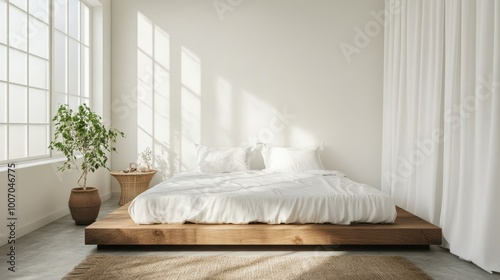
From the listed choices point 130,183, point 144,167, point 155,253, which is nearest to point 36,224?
point 130,183

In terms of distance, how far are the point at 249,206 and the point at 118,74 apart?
3.44 m

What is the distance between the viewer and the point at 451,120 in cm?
371

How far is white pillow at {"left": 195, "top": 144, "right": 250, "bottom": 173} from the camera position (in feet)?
17.9

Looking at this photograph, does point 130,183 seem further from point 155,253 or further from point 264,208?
point 264,208

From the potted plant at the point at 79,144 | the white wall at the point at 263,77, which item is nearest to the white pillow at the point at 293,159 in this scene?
the white wall at the point at 263,77

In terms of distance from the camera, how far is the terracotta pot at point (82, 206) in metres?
4.38

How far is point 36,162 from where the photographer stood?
4.36 m

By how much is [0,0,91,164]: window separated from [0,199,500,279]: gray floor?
0.87m

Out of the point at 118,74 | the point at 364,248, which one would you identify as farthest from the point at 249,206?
the point at 118,74

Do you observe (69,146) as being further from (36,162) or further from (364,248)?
(364,248)

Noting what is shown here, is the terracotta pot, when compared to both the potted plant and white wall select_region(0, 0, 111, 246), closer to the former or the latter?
the potted plant

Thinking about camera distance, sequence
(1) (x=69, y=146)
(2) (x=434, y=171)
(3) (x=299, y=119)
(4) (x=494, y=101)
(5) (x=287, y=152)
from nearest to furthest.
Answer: (4) (x=494, y=101)
(2) (x=434, y=171)
(1) (x=69, y=146)
(5) (x=287, y=152)
(3) (x=299, y=119)

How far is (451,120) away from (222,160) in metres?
2.80

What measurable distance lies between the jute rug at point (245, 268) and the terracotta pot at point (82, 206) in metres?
1.20
